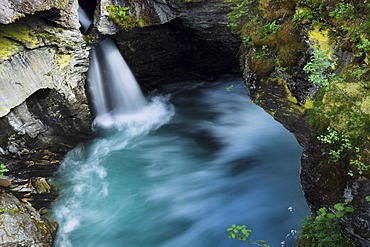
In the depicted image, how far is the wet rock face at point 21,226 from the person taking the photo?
16.6 ft

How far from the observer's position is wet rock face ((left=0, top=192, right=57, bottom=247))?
5074 millimetres

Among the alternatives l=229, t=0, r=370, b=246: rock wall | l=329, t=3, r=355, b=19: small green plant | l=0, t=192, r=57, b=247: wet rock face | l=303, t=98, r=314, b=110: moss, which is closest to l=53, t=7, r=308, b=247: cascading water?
l=0, t=192, r=57, b=247: wet rock face

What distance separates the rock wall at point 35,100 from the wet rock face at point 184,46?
1698 mm

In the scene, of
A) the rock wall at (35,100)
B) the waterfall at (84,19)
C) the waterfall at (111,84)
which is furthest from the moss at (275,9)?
the waterfall at (111,84)

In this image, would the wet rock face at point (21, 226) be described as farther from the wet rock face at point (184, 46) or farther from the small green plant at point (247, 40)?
the small green plant at point (247, 40)

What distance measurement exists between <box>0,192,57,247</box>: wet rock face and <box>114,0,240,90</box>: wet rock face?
13.6 ft

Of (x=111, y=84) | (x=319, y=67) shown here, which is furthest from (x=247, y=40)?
(x=111, y=84)

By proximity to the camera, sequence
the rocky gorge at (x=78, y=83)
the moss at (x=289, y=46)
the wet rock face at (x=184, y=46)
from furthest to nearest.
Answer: the wet rock face at (x=184, y=46), the moss at (x=289, y=46), the rocky gorge at (x=78, y=83)

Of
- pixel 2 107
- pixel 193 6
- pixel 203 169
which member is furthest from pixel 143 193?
pixel 193 6

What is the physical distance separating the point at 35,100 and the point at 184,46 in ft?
15.5

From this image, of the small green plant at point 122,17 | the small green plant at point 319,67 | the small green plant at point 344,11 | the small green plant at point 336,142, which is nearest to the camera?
the small green plant at point 336,142

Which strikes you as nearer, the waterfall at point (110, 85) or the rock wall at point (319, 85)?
the rock wall at point (319, 85)

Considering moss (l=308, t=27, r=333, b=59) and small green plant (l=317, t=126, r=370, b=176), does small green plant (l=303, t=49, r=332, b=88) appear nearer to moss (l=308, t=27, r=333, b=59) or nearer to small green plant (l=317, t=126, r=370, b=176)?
moss (l=308, t=27, r=333, b=59)

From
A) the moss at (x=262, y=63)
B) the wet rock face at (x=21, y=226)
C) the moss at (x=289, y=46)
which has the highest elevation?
the moss at (x=289, y=46)
